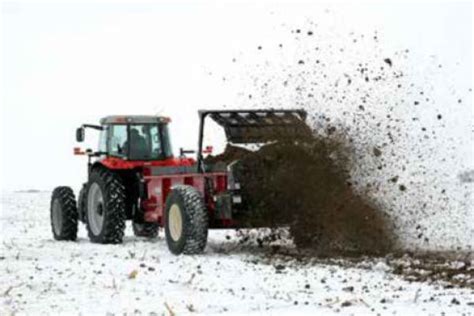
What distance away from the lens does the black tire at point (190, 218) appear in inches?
504

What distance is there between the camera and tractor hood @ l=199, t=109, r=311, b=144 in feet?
44.7

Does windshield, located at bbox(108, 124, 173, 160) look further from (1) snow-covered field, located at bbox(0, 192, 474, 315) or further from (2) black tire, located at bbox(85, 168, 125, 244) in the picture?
(1) snow-covered field, located at bbox(0, 192, 474, 315)

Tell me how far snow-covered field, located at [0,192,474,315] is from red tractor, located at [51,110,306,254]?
658 mm

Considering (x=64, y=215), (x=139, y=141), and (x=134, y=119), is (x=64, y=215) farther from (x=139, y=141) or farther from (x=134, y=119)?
(x=134, y=119)

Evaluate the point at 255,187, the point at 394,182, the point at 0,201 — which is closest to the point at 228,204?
the point at 255,187

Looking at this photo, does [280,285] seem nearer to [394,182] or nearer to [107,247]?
[394,182]

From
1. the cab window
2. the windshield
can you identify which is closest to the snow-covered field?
the windshield

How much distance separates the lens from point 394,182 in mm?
13703

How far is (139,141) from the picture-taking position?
16.1m

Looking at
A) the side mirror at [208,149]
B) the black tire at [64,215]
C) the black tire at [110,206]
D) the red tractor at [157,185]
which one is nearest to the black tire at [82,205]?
the red tractor at [157,185]

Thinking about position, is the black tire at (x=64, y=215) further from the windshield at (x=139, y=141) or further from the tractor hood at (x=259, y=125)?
the tractor hood at (x=259, y=125)

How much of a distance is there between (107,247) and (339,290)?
6.46 m

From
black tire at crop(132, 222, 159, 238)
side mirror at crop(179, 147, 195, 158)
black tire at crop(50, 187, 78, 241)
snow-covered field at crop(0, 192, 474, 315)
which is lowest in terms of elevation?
black tire at crop(132, 222, 159, 238)

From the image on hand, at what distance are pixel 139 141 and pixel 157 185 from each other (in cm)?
164
